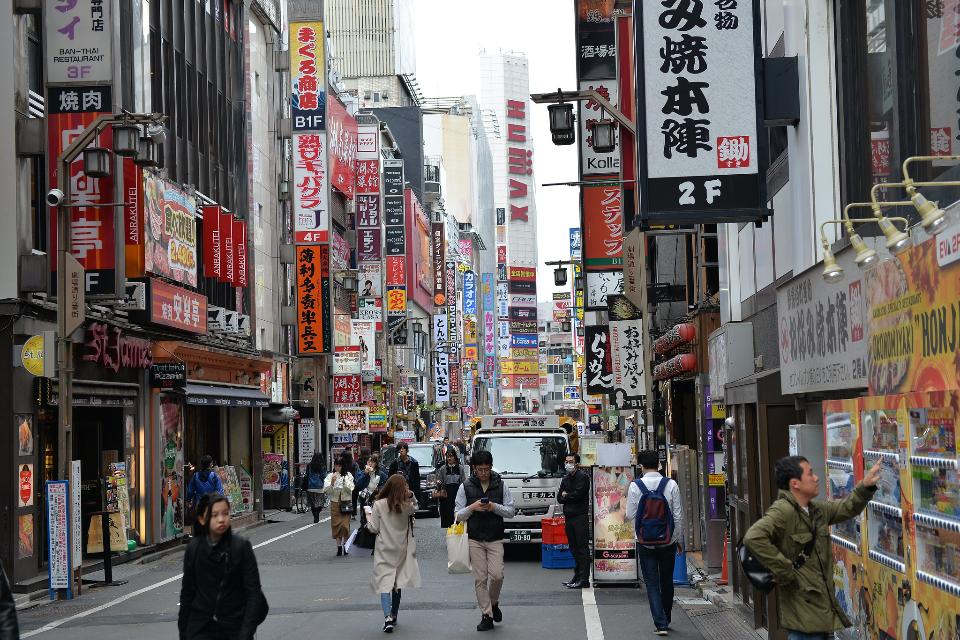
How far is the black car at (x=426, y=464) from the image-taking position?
3544cm

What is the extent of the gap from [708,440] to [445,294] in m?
94.9

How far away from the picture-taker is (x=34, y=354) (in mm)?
21141

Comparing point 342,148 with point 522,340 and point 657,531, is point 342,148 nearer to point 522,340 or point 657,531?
point 657,531

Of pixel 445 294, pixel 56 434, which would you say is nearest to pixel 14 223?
pixel 56 434

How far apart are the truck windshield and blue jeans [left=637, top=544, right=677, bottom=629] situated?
962 cm

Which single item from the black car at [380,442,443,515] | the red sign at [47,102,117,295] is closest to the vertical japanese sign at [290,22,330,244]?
the black car at [380,442,443,515]

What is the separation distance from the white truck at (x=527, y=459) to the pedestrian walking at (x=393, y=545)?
741 cm

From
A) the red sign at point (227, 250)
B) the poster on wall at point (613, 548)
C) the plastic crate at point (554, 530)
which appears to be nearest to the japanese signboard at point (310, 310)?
the red sign at point (227, 250)

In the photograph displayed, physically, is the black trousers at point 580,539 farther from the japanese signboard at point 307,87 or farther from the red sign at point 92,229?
the japanese signboard at point 307,87

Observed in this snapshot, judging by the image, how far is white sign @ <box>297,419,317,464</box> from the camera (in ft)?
154

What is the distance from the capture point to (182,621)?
8602mm

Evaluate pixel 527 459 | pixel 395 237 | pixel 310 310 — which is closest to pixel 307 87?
pixel 310 310

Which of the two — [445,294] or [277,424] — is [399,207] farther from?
[277,424]

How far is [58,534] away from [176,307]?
870 centimetres
